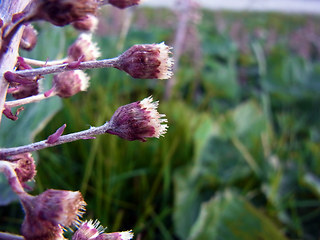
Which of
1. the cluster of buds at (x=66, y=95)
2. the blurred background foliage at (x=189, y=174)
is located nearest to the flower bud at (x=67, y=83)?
the cluster of buds at (x=66, y=95)

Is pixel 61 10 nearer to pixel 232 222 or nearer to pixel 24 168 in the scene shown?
pixel 24 168

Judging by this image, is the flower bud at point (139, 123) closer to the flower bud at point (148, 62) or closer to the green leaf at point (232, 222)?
the flower bud at point (148, 62)

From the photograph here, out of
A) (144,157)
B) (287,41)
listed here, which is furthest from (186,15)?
(287,41)

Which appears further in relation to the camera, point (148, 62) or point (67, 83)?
point (67, 83)

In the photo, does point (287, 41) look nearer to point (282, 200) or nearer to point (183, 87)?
point (183, 87)

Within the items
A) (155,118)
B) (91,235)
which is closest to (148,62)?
(155,118)

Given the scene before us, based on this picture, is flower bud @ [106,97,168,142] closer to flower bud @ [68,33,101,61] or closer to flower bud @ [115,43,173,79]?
flower bud @ [115,43,173,79]

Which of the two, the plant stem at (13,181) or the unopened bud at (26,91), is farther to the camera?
the unopened bud at (26,91)
